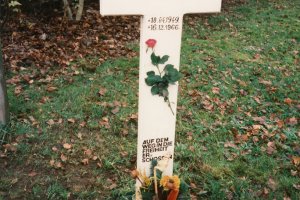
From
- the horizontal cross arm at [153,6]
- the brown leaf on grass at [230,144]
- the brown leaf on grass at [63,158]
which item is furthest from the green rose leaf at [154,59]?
the brown leaf on grass at [230,144]

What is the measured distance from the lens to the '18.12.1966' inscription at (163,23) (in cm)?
241

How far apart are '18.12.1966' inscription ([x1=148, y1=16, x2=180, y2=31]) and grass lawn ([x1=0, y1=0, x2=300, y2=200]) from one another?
5.27 feet

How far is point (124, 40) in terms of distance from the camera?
7.14 m

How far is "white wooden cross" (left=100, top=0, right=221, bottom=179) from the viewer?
7.76 ft

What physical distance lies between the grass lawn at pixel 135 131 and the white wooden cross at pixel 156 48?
84 cm

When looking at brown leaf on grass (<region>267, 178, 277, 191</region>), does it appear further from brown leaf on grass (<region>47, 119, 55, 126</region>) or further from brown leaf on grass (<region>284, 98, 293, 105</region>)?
brown leaf on grass (<region>47, 119, 55, 126</region>)

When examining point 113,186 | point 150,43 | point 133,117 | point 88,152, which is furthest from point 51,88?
point 150,43

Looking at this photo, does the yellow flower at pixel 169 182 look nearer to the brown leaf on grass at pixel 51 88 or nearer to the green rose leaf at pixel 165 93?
the green rose leaf at pixel 165 93

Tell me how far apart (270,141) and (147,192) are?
2.15 m

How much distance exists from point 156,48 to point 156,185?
0.96 m

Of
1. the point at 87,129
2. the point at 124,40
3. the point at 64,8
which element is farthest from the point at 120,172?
the point at 64,8

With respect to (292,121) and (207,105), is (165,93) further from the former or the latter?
(292,121)

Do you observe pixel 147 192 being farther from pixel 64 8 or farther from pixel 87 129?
pixel 64 8

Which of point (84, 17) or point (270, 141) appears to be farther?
point (84, 17)
